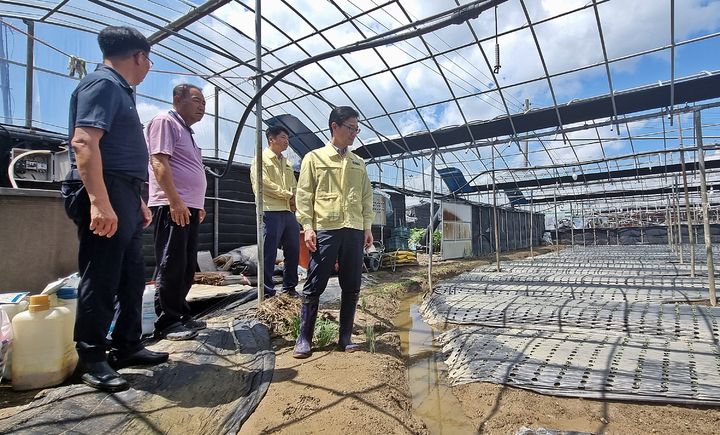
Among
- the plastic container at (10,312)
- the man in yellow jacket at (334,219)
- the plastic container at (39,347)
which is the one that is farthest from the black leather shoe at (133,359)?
the man in yellow jacket at (334,219)

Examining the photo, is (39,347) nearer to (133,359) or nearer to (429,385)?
(133,359)

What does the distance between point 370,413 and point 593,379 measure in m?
1.51

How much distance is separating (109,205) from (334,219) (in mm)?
1290

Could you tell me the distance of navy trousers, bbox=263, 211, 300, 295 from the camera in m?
3.63

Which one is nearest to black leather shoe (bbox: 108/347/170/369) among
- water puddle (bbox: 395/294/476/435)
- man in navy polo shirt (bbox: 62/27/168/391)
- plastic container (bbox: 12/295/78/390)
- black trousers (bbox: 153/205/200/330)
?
man in navy polo shirt (bbox: 62/27/168/391)

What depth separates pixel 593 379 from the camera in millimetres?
2342

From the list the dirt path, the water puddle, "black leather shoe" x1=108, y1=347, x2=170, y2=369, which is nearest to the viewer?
the dirt path

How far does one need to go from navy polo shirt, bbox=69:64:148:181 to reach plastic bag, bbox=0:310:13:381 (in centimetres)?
78

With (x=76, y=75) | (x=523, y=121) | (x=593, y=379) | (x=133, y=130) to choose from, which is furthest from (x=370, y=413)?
(x=523, y=121)

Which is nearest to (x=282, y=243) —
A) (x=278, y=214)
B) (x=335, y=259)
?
(x=278, y=214)

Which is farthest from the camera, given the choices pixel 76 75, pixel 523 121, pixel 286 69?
pixel 523 121

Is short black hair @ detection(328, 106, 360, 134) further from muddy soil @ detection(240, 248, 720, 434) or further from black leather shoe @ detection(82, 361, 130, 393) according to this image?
black leather shoe @ detection(82, 361, 130, 393)

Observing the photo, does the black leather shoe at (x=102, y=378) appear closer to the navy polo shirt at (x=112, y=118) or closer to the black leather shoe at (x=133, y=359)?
the black leather shoe at (x=133, y=359)

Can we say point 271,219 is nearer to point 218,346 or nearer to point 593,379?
point 218,346
